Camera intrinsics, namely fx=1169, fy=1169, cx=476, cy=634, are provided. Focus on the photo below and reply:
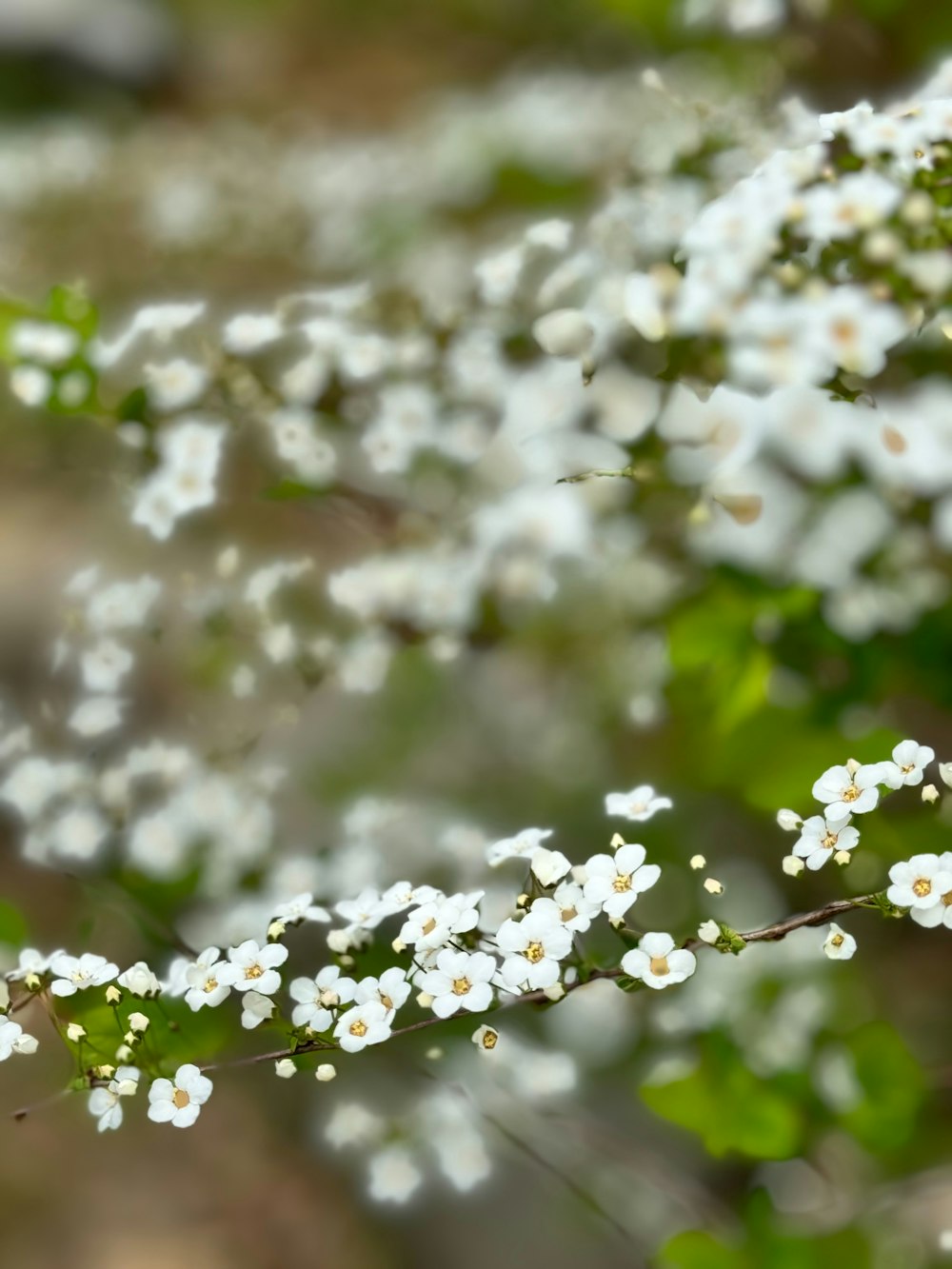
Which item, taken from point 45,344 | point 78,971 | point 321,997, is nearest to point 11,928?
point 78,971

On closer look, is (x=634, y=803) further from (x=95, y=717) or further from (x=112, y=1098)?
(x=95, y=717)

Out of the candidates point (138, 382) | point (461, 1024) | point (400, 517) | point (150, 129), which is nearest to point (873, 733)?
point (461, 1024)

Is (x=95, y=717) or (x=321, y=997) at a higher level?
(x=321, y=997)

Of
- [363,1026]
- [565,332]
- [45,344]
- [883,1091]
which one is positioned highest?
[565,332]

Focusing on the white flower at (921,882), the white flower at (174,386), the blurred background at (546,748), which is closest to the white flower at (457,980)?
the white flower at (921,882)

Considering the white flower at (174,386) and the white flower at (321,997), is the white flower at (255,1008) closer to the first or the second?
the white flower at (321,997)

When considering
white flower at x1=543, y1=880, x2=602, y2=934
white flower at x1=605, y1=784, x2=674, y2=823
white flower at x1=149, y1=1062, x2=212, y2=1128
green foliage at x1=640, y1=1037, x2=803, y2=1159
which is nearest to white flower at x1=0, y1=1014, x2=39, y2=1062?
white flower at x1=149, y1=1062, x2=212, y2=1128

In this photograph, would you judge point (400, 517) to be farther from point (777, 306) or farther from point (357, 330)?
point (777, 306)
